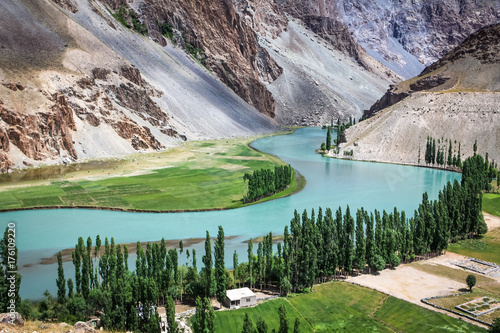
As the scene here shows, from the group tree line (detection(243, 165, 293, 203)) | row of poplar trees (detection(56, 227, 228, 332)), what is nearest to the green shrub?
tree line (detection(243, 165, 293, 203))

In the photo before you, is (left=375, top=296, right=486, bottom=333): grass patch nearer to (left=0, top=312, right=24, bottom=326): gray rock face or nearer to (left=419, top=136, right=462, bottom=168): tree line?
(left=0, top=312, right=24, bottom=326): gray rock face

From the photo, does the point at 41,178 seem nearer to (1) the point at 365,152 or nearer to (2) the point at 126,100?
(2) the point at 126,100

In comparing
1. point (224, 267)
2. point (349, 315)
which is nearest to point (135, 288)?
point (224, 267)

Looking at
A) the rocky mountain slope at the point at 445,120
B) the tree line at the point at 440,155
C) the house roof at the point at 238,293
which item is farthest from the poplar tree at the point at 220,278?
the rocky mountain slope at the point at 445,120

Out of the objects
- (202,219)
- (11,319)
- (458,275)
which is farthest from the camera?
(202,219)

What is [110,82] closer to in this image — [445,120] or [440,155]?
[440,155]

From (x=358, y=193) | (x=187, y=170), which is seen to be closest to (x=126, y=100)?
(x=187, y=170)
